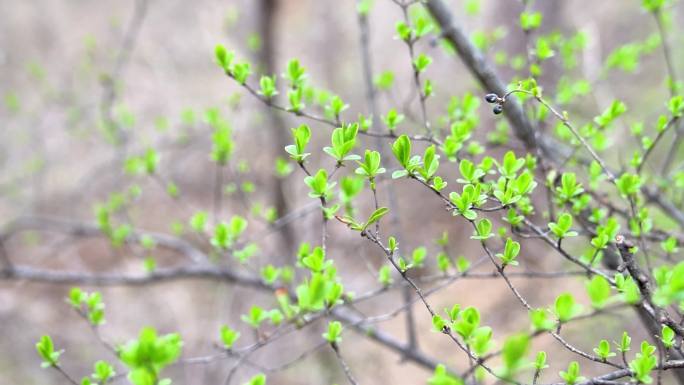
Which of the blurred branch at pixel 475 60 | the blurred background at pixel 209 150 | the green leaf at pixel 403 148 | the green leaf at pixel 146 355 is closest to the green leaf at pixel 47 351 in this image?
the green leaf at pixel 146 355

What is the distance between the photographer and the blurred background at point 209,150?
4035 millimetres

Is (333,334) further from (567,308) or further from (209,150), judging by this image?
(209,150)

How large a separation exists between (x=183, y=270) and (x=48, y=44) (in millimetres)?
7732

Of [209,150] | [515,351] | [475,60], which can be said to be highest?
[209,150]

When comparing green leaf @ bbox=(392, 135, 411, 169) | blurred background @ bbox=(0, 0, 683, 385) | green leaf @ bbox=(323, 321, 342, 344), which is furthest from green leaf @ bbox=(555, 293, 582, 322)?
blurred background @ bbox=(0, 0, 683, 385)

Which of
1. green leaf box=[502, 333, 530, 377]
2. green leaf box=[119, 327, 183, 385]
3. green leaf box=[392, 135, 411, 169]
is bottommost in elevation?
green leaf box=[502, 333, 530, 377]

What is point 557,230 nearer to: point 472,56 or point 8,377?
point 472,56

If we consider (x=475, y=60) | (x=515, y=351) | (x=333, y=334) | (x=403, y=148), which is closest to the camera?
(x=515, y=351)

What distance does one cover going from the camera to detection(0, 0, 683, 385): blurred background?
4.04 meters

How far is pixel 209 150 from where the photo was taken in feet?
16.7

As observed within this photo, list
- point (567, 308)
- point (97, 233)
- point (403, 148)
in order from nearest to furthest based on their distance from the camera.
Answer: point (567, 308) → point (403, 148) → point (97, 233)

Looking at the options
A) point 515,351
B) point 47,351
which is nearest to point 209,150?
point 47,351

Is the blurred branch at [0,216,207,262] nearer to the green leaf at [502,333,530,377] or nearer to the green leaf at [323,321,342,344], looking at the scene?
the green leaf at [323,321,342,344]

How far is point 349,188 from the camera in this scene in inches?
55.0
